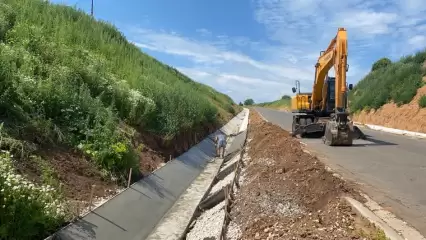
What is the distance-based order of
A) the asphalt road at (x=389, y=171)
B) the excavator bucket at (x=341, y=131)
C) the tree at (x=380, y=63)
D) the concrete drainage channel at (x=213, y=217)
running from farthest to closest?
the tree at (x=380, y=63)
the excavator bucket at (x=341, y=131)
the concrete drainage channel at (x=213, y=217)
the asphalt road at (x=389, y=171)

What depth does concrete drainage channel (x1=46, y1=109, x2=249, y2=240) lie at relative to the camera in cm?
805

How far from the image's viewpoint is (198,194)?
44.1 ft

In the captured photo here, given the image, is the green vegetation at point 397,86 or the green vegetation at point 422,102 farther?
the green vegetation at point 397,86

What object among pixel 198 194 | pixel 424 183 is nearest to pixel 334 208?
pixel 424 183

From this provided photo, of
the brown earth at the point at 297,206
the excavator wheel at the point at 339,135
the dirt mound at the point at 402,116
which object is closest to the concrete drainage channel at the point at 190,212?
the brown earth at the point at 297,206

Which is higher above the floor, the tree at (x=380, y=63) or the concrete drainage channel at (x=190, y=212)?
the tree at (x=380, y=63)

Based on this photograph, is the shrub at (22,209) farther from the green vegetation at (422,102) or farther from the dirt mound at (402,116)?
the green vegetation at (422,102)

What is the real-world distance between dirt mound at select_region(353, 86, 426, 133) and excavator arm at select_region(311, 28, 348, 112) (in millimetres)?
8997

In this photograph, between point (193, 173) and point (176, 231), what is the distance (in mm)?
6589

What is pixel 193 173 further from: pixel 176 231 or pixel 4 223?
pixel 4 223

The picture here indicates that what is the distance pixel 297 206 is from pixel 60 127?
6262 millimetres

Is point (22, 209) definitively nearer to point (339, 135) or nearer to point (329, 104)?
point (339, 135)

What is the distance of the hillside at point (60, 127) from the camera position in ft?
23.1

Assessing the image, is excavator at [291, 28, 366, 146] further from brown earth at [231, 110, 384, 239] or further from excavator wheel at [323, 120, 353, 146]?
brown earth at [231, 110, 384, 239]
